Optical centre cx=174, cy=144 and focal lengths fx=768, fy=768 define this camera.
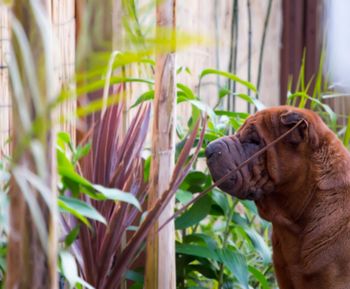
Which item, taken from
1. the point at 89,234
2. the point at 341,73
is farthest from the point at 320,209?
the point at 341,73

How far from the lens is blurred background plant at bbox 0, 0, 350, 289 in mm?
1508

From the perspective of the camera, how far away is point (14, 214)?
66.4 inches

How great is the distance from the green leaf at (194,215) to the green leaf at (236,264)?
196 millimetres

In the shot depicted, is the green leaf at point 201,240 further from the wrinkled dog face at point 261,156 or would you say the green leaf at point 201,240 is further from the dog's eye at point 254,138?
the dog's eye at point 254,138

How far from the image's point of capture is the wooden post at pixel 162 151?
3012 mm

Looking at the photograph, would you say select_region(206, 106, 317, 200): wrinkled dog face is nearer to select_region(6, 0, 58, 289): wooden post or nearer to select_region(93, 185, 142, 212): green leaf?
select_region(93, 185, 142, 212): green leaf

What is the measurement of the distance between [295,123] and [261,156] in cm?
20

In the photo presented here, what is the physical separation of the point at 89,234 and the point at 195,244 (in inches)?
36.5

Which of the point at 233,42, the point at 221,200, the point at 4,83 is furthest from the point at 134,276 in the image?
the point at 233,42

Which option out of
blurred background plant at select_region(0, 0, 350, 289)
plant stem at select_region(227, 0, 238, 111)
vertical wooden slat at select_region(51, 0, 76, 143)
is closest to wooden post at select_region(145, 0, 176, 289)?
blurred background plant at select_region(0, 0, 350, 289)

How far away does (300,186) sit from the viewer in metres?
3.28

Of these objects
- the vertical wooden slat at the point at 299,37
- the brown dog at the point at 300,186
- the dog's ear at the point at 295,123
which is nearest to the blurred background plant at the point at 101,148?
the brown dog at the point at 300,186

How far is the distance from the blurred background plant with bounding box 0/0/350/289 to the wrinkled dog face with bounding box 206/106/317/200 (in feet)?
0.53

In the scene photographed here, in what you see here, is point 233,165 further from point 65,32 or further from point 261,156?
point 65,32
